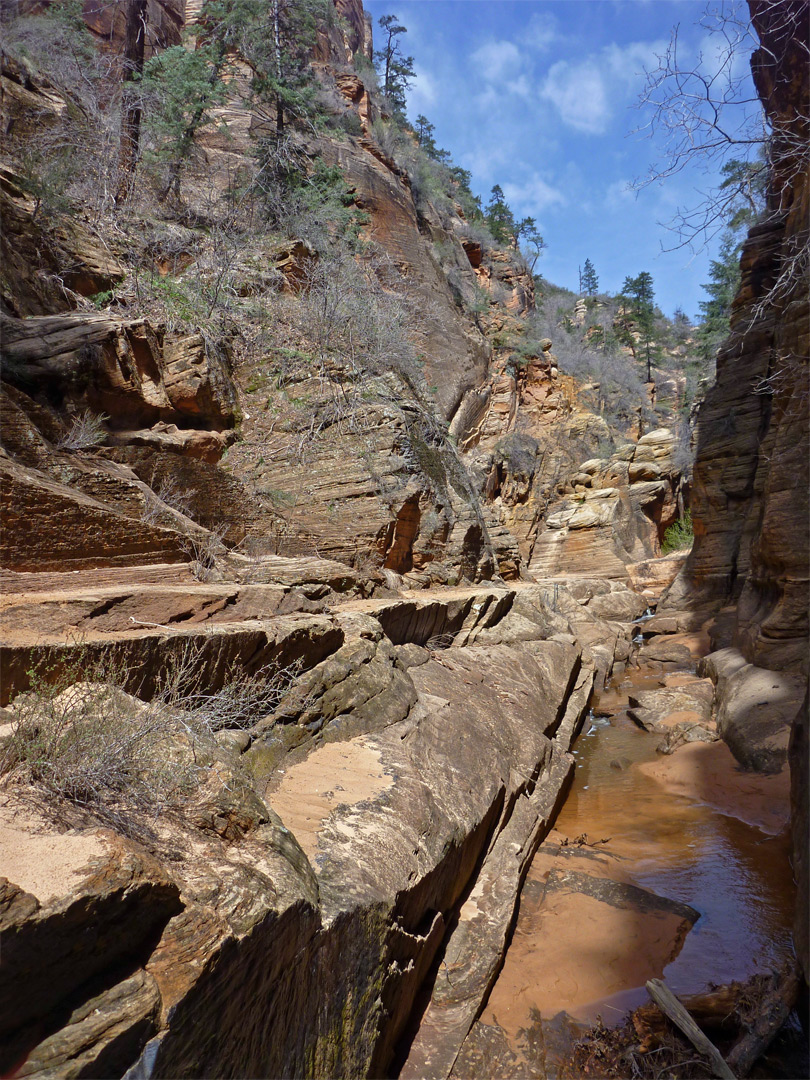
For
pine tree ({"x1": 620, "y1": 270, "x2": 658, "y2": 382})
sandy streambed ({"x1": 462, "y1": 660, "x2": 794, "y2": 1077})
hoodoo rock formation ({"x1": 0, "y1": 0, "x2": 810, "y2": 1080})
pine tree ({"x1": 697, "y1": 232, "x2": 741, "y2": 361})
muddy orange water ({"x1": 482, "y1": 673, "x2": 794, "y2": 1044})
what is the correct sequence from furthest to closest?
1. pine tree ({"x1": 620, "y1": 270, "x2": 658, "y2": 382})
2. pine tree ({"x1": 697, "y1": 232, "x2": 741, "y2": 361})
3. muddy orange water ({"x1": 482, "y1": 673, "x2": 794, "y2": 1044})
4. sandy streambed ({"x1": 462, "y1": 660, "x2": 794, "y2": 1077})
5. hoodoo rock formation ({"x1": 0, "y1": 0, "x2": 810, "y2": 1080})

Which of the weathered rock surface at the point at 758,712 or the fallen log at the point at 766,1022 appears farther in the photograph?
the weathered rock surface at the point at 758,712

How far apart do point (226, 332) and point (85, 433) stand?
4.10 metres

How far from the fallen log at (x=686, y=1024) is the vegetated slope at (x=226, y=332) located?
5.09 m

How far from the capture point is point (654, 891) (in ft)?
17.6

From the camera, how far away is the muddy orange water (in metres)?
4.21

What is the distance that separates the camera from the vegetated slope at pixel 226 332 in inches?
253

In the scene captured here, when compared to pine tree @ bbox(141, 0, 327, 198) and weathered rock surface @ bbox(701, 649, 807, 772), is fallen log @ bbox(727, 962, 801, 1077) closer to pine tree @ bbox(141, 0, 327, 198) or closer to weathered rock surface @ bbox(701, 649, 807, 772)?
weathered rock surface @ bbox(701, 649, 807, 772)

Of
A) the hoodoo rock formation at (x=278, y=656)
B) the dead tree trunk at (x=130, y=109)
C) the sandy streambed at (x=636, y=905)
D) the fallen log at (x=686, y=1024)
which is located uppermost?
the dead tree trunk at (x=130, y=109)

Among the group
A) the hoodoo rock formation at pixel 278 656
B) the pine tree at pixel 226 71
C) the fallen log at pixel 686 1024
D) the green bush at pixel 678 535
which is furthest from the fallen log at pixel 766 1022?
the green bush at pixel 678 535

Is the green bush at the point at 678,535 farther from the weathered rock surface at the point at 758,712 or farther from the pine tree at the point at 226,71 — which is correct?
the pine tree at the point at 226,71

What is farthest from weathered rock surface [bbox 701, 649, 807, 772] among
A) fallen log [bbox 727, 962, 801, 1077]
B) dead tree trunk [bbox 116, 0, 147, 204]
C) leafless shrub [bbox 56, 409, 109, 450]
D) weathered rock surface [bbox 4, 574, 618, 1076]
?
dead tree trunk [bbox 116, 0, 147, 204]

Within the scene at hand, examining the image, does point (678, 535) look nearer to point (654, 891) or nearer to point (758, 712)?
point (758, 712)

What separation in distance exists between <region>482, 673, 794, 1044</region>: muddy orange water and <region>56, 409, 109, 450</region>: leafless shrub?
598 cm

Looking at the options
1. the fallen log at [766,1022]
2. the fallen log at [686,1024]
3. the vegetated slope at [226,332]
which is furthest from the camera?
the vegetated slope at [226,332]
